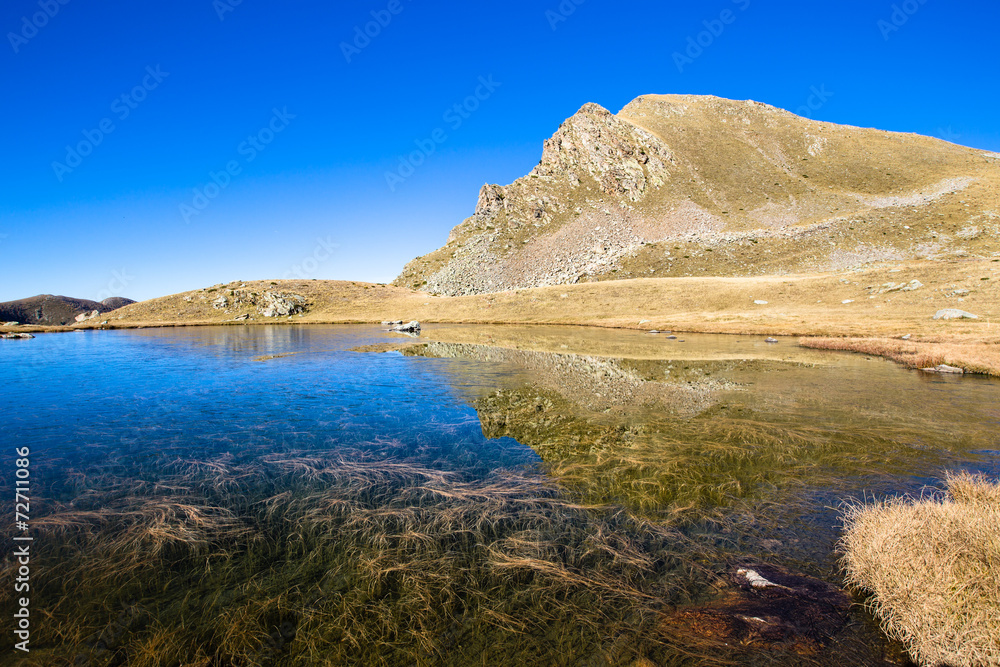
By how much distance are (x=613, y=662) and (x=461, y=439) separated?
850 centimetres

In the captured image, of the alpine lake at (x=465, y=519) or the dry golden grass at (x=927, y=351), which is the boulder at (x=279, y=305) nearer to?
the alpine lake at (x=465, y=519)

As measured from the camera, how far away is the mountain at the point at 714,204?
98.2m

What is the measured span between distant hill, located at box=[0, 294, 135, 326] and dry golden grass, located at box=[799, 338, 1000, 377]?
160328 millimetres

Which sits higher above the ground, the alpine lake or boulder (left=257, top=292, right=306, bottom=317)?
boulder (left=257, top=292, right=306, bottom=317)

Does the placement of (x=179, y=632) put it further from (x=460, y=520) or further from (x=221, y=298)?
(x=221, y=298)

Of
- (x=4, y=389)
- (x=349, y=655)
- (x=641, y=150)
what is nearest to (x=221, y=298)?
(x=4, y=389)

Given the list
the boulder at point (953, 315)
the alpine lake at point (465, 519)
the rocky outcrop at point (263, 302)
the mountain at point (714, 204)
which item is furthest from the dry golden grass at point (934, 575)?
the mountain at point (714, 204)

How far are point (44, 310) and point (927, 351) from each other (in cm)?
19056

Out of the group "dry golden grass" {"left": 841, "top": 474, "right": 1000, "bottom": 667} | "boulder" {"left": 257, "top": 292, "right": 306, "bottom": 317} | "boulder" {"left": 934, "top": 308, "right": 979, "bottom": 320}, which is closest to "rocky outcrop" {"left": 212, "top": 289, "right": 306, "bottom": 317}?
"boulder" {"left": 257, "top": 292, "right": 306, "bottom": 317}

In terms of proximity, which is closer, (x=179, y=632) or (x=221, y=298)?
(x=179, y=632)

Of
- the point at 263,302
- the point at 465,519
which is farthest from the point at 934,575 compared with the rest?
the point at 263,302

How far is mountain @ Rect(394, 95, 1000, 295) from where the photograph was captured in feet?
322

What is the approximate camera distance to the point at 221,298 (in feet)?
315

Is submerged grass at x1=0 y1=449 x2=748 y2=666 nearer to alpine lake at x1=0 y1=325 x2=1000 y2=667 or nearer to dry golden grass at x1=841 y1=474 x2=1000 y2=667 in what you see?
alpine lake at x1=0 y1=325 x2=1000 y2=667
